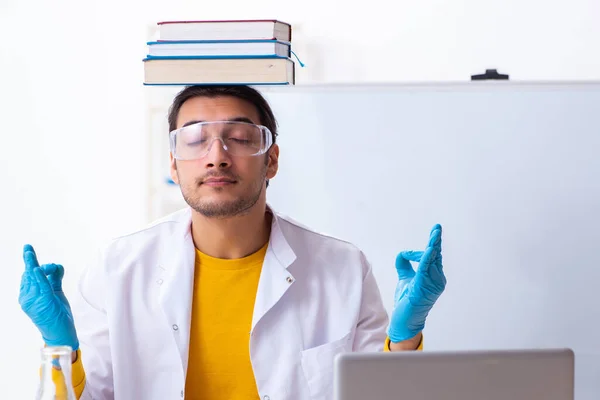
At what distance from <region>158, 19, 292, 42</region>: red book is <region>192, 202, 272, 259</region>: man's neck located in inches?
19.1

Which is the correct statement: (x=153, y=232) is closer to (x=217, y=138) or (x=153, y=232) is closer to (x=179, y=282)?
(x=179, y=282)

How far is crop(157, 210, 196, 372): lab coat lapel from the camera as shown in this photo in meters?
2.06

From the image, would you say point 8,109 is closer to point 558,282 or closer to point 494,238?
point 494,238

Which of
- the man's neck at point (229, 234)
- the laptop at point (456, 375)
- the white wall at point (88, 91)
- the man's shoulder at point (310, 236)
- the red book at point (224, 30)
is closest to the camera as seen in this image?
the laptop at point (456, 375)

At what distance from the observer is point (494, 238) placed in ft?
9.56

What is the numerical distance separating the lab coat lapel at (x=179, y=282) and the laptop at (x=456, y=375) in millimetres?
1063

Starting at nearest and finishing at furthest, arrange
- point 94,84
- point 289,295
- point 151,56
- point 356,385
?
1. point 356,385
2. point 151,56
3. point 289,295
4. point 94,84

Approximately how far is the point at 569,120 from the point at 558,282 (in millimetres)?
580

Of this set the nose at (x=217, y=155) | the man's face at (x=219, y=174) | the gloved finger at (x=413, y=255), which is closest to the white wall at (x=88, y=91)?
the man's face at (x=219, y=174)

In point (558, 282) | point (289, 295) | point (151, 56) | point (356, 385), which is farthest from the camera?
point (558, 282)

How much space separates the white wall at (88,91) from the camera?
11.6 feet

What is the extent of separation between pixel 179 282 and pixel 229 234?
0.19 meters

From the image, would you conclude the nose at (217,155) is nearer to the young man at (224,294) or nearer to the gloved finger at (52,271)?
the young man at (224,294)

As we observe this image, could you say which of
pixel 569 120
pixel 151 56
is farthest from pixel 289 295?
pixel 569 120
